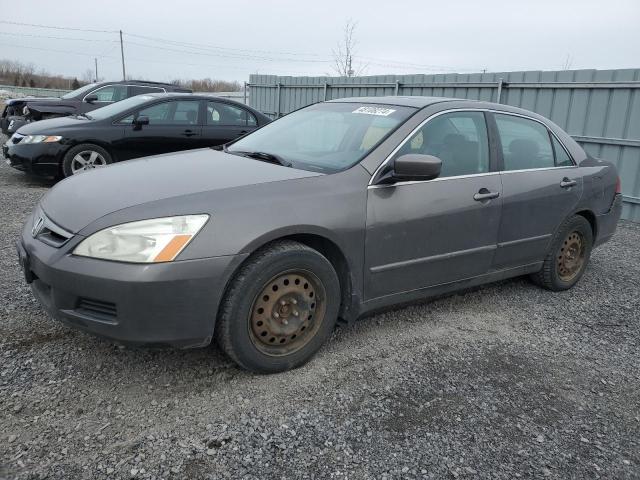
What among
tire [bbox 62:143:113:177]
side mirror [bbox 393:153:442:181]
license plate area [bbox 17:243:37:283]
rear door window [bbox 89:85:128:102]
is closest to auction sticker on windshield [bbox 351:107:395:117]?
side mirror [bbox 393:153:442:181]

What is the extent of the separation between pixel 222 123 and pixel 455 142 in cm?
580

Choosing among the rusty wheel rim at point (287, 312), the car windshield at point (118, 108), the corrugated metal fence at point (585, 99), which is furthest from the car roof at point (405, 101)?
the corrugated metal fence at point (585, 99)

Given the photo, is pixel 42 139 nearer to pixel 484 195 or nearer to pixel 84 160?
pixel 84 160

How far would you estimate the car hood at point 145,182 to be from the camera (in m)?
2.83

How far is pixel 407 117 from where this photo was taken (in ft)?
11.9

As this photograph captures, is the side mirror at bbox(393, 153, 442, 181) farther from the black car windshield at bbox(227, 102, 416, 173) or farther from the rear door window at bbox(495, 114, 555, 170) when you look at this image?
the rear door window at bbox(495, 114, 555, 170)

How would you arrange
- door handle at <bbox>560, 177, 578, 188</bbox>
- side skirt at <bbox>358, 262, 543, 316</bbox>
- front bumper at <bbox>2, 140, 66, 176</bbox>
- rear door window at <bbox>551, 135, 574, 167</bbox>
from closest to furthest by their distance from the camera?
side skirt at <bbox>358, 262, 543, 316</bbox>
door handle at <bbox>560, 177, 578, 188</bbox>
rear door window at <bbox>551, 135, 574, 167</bbox>
front bumper at <bbox>2, 140, 66, 176</bbox>

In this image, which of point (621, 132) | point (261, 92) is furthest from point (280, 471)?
point (261, 92)

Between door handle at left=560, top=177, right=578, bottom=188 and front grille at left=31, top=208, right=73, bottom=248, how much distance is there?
3.70 meters

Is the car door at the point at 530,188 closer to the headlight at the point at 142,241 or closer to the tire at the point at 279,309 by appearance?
the tire at the point at 279,309

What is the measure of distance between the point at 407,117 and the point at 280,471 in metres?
2.36

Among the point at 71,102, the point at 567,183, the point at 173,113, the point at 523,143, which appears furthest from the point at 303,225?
the point at 71,102

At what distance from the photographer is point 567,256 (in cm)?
477

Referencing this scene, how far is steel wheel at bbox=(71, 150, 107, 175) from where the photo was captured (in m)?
7.86
